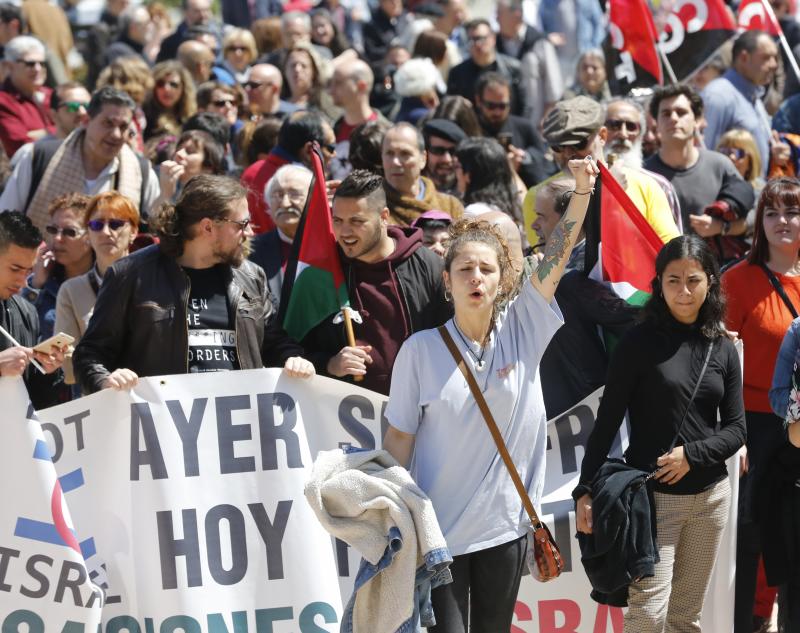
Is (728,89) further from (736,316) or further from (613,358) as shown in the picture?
(613,358)

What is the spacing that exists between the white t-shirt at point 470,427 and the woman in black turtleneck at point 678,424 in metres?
0.56

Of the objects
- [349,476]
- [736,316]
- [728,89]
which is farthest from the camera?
[728,89]

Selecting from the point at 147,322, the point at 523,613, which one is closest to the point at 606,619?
the point at 523,613

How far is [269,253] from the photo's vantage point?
7656 mm

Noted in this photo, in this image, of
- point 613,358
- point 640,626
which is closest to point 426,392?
point 613,358

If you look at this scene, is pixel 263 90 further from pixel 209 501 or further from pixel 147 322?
pixel 209 501

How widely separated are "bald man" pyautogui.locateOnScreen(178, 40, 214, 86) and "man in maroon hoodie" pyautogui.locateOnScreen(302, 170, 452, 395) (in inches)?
283

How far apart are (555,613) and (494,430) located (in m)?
1.50

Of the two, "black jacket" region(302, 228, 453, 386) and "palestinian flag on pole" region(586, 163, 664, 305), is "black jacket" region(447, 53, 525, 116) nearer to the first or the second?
"palestinian flag on pole" region(586, 163, 664, 305)

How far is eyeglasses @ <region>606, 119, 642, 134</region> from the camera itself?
27.7ft

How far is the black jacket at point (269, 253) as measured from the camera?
7559 millimetres

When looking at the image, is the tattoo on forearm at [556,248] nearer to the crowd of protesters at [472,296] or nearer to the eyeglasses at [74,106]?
the crowd of protesters at [472,296]

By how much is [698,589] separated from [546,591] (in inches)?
29.5

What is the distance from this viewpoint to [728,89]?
10898 mm
